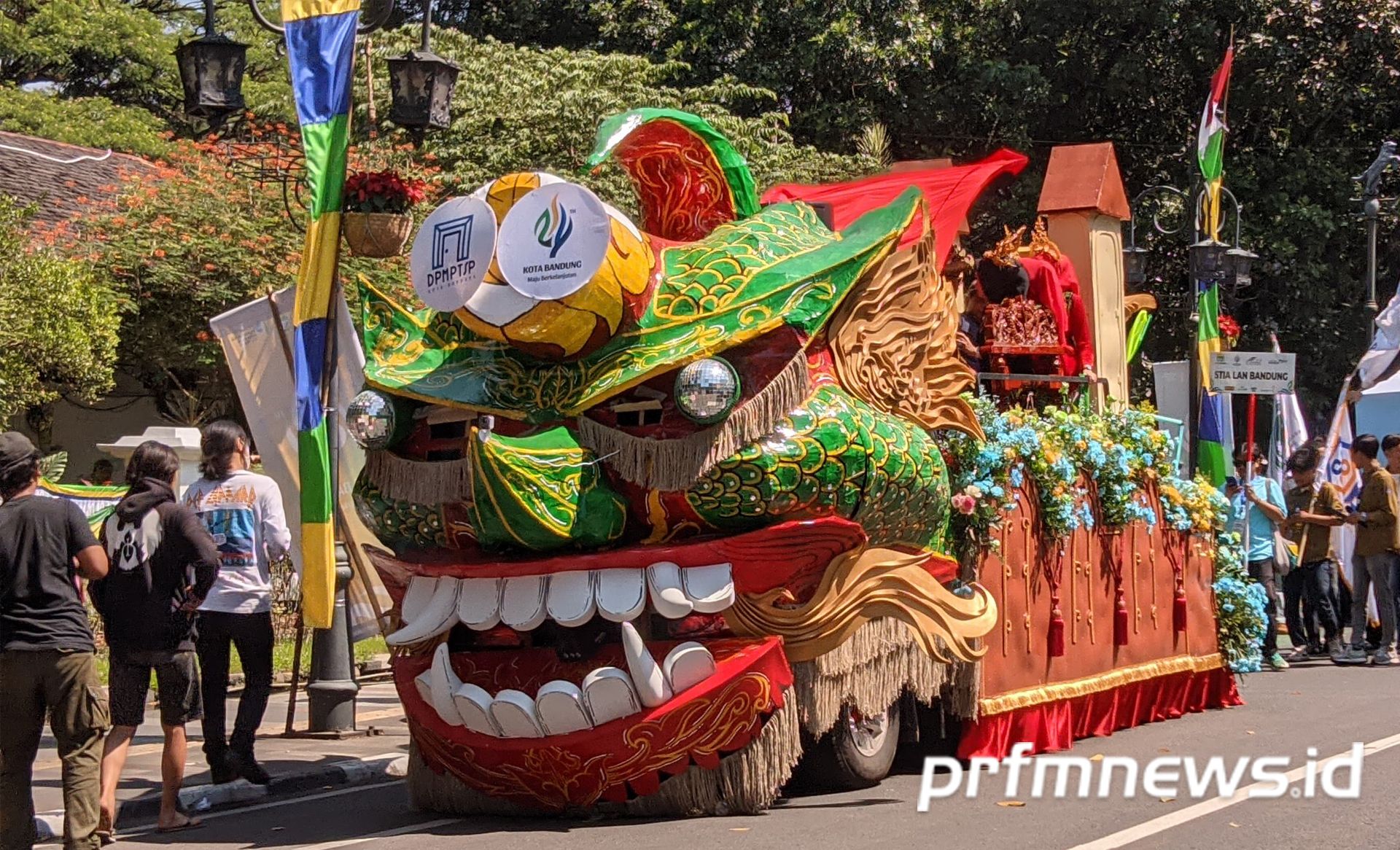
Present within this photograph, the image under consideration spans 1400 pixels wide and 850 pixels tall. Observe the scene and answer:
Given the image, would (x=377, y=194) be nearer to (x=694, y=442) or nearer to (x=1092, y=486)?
(x=694, y=442)

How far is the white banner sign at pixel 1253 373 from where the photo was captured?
16156 millimetres

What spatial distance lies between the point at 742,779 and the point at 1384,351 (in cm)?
1351

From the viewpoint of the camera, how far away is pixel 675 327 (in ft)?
26.4

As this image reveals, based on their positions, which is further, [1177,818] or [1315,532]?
[1315,532]

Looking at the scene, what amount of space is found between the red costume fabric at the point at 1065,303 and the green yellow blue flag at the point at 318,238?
4.45m

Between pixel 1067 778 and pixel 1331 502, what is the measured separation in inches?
293

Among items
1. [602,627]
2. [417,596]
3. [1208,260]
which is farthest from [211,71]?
[1208,260]

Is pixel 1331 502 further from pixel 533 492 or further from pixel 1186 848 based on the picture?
pixel 533 492

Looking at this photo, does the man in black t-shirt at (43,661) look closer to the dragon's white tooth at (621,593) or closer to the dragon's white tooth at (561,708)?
the dragon's white tooth at (561,708)

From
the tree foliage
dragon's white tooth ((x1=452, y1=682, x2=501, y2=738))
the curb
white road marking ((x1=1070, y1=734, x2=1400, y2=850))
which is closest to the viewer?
white road marking ((x1=1070, y1=734, x2=1400, y2=850))

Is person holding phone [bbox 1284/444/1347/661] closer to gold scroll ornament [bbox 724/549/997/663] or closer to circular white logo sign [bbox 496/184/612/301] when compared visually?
gold scroll ornament [bbox 724/549/997/663]

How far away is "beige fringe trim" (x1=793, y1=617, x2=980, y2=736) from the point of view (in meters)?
8.12

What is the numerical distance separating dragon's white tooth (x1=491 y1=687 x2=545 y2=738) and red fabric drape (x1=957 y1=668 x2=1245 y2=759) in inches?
107

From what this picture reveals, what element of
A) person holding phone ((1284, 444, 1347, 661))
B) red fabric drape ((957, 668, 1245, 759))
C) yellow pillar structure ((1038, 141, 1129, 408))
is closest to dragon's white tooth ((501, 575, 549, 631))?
red fabric drape ((957, 668, 1245, 759))
